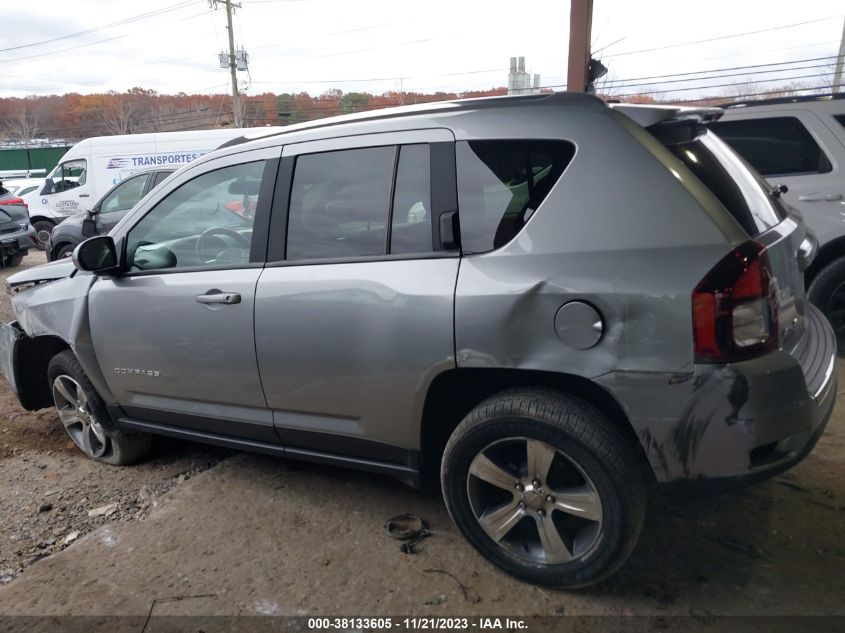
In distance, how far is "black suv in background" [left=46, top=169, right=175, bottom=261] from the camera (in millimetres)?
11091

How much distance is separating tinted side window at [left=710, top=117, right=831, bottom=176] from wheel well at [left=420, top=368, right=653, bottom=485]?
151 inches

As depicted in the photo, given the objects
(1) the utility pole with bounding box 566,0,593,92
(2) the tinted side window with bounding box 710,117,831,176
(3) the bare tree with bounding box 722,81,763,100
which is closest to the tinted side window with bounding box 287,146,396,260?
(2) the tinted side window with bounding box 710,117,831,176

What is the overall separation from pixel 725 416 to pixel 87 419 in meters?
3.55

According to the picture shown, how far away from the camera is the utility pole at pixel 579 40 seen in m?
7.96

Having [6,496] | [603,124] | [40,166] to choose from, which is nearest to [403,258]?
[603,124]

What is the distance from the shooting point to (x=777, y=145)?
17.2ft

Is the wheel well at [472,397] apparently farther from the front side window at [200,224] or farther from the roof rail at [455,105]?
the front side window at [200,224]

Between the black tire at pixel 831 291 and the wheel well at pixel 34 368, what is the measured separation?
18.0 feet

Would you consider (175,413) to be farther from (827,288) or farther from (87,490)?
(827,288)

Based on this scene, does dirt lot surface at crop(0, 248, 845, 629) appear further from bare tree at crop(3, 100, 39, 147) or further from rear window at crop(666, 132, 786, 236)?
bare tree at crop(3, 100, 39, 147)

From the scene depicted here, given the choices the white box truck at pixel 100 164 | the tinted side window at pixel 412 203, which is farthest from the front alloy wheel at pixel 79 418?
the white box truck at pixel 100 164

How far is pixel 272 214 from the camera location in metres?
3.01

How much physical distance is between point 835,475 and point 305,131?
3.15 meters

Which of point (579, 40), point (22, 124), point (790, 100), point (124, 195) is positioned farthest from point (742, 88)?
point (22, 124)
